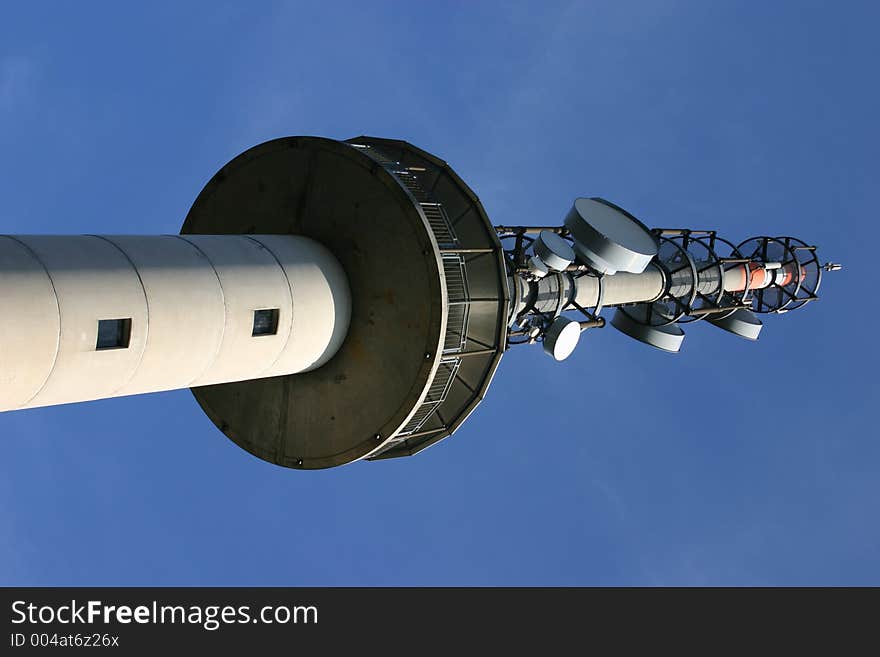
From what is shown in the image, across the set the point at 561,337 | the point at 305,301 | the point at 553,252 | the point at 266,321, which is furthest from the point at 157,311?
the point at 561,337

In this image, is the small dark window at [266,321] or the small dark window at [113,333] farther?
the small dark window at [266,321]

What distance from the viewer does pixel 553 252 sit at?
77.8 feet

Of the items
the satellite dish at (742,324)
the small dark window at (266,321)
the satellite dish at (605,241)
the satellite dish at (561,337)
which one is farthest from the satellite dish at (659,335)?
the small dark window at (266,321)

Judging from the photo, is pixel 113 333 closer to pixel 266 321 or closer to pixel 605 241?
pixel 266 321

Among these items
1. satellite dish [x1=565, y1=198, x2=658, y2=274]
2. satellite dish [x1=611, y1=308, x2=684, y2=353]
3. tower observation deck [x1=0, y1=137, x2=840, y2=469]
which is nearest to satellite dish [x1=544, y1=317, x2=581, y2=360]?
tower observation deck [x1=0, y1=137, x2=840, y2=469]

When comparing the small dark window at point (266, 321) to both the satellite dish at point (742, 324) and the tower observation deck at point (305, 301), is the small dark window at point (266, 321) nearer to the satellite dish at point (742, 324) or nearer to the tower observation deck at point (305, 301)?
the tower observation deck at point (305, 301)

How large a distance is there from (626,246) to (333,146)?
9.32 m

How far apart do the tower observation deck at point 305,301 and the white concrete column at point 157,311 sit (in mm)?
31

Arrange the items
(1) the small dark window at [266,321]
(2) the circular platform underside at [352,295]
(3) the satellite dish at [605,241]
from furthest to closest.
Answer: (3) the satellite dish at [605,241]
(2) the circular platform underside at [352,295]
(1) the small dark window at [266,321]

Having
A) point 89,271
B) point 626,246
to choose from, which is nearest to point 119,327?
point 89,271

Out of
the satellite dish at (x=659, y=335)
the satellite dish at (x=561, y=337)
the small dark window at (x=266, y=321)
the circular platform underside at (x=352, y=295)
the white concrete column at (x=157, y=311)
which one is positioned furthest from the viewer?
the satellite dish at (x=659, y=335)

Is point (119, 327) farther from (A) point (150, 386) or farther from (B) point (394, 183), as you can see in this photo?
(B) point (394, 183)

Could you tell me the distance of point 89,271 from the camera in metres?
13.8

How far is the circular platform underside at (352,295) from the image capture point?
58.8 feet
